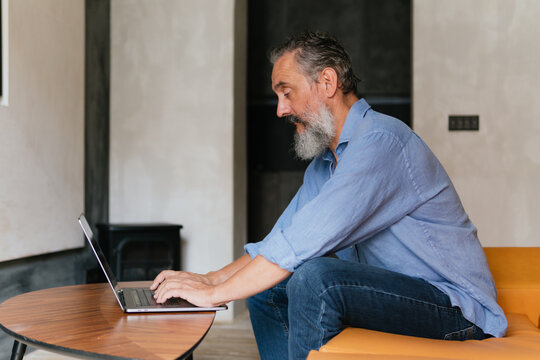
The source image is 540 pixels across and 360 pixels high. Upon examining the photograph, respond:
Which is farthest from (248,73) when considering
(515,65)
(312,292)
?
(312,292)

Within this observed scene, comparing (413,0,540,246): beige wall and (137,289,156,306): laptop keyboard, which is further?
(413,0,540,246): beige wall

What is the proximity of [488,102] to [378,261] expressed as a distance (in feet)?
8.49

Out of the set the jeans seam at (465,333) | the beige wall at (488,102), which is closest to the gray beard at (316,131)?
the jeans seam at (465,333)

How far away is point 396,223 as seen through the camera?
1.44 metres

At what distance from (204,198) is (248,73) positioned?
1.54 metres

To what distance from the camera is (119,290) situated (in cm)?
165

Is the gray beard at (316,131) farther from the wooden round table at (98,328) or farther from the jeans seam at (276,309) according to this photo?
the wooden round table at (98,328)

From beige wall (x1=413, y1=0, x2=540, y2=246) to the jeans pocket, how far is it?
2.48m

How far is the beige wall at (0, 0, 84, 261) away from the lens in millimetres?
2605

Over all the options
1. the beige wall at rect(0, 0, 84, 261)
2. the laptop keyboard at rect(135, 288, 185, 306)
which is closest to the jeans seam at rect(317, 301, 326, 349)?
the laptop keyboard at rect(135, 288, 185, 306)

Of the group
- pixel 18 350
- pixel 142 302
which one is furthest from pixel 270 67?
pixel 18 350

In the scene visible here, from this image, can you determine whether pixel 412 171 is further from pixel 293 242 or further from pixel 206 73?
pixel 206 73

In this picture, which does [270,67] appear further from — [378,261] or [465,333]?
[465,333]

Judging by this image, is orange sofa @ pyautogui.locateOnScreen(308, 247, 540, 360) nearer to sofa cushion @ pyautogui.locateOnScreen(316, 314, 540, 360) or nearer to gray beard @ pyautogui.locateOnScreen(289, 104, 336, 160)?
sofa cushion @ pyautogui.locateOnScreen(316, 314, 540, 360)
